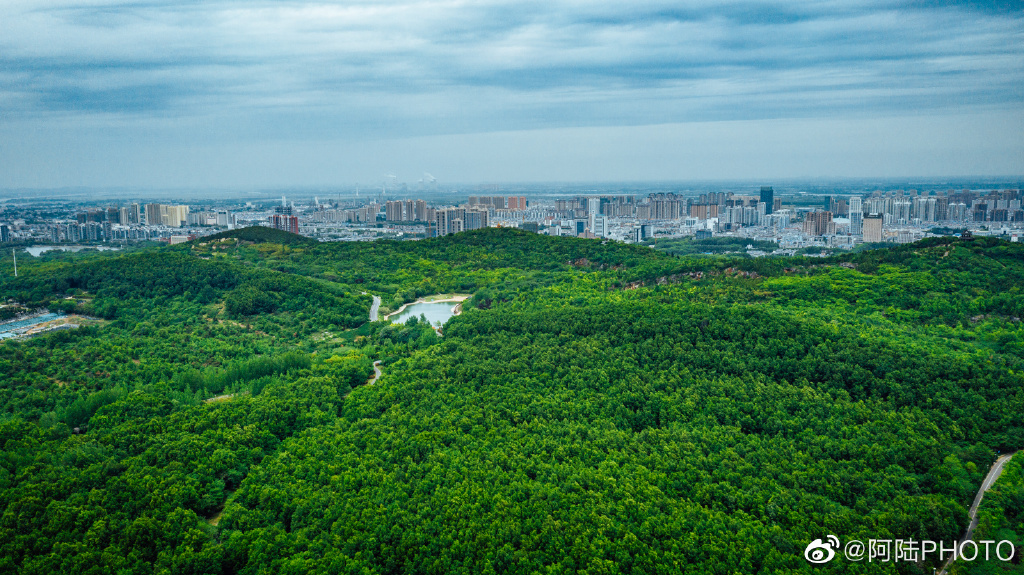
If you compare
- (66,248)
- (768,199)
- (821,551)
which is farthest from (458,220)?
A: (821,551)

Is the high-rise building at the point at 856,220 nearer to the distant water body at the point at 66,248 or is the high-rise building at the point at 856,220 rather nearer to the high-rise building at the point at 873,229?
the high-rise building at the point at 873,229

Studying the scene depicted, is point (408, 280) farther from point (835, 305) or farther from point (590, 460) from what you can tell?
point (590, 460)

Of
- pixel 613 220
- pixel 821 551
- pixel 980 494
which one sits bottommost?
pixel 821 551

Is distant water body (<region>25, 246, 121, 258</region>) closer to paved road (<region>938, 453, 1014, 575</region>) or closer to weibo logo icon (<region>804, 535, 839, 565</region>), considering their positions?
weibo logo icon (<region>804, 535, 839, 565</region>)

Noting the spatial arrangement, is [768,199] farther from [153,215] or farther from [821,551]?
[821,551]

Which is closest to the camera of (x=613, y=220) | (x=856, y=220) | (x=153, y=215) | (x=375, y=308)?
(x=375, y=308)

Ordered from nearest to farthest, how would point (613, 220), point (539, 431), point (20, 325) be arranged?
point (539, 431)
point (20, 325)
point (613, 220)

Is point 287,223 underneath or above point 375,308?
above

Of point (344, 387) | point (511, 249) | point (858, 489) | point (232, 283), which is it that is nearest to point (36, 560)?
point (344, 387)
